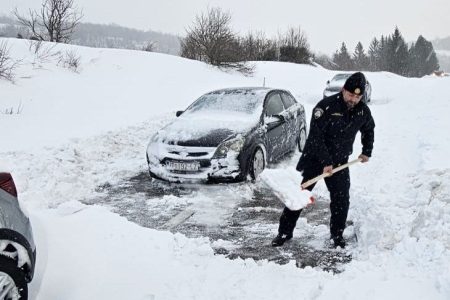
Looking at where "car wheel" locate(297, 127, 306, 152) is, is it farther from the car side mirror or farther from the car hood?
the car hood

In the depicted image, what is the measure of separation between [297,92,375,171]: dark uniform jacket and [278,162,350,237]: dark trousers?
0.12m

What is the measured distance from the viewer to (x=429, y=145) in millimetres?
8805

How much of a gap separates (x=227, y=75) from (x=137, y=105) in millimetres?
11524

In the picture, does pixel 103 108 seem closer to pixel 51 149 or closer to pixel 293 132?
pixel 51 149

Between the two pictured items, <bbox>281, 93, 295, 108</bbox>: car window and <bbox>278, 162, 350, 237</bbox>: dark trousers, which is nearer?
<bbox>278, 162, 350, 237</bbox>: dark trousers

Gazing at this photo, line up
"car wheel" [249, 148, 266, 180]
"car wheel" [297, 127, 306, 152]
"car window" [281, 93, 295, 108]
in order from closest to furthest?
"car wheel" [249, 148, 266, 180] → "car window" [281, 93, 295, 108] → "car wheel" [297, 127, 306, 152]

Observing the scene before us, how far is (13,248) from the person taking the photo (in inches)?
119

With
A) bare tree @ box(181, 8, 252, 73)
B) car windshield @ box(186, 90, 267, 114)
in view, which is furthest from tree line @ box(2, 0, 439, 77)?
car windshield @ box(186, 90, 267, 114)

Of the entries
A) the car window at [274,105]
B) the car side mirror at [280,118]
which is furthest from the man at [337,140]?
the car window at [274,105]

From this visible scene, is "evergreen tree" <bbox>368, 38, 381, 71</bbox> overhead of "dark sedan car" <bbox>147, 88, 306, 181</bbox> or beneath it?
overhead

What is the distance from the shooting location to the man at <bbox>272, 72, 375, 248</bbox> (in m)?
4.31

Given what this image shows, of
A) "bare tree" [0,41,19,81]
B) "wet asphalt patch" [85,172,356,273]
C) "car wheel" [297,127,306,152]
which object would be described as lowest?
"wet asphalt patch" [85,172,356,273]

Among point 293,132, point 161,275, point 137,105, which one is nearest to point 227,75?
point 137,105

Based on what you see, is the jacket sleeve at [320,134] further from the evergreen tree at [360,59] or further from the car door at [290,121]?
the evergreen tree at [360,59]
